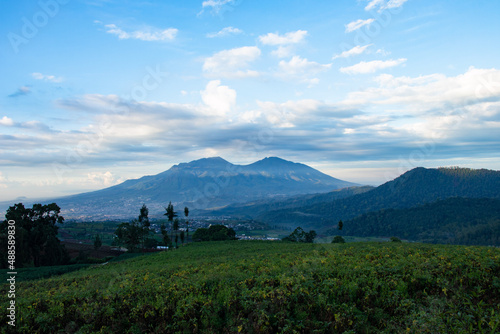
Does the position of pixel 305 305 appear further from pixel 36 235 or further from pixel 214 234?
pixel 214 234

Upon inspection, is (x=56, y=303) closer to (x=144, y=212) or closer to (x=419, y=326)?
(x=419, y=326)

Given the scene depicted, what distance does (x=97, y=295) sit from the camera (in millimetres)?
10617

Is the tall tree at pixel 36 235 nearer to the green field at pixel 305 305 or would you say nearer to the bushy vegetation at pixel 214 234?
the bushy vegetation at pixel 214 234

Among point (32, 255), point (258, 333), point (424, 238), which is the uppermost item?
point (258, 333)

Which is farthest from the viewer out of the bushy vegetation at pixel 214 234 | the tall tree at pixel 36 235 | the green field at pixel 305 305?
the bushy vegetation at pixel 214 234

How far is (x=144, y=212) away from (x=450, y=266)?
7316 cm

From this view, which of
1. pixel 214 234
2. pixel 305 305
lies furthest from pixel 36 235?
pixel 305 305

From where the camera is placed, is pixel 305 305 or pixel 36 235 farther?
pixel 36 235

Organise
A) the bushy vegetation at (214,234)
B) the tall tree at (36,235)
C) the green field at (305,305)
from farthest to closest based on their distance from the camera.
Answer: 1. the bushy vegetation at (214,234)
2. the tall tree at (36,235)
3. the green field at (305,305)

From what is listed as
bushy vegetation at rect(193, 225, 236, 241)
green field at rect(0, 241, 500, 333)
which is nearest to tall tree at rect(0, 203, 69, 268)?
bushy vegetation at rect(193, 225, 236, 241)

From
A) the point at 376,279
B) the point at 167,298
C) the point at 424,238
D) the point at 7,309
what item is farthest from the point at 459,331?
the point at 424,238

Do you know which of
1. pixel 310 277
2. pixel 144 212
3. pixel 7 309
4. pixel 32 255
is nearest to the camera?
pixel 7 309

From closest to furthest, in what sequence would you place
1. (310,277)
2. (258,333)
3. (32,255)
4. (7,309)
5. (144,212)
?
(258,333) → (7,309) → (310,277) → (32,255) → (144,212)

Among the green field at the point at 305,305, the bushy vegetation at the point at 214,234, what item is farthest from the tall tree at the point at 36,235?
the green field at the point at 305,305
